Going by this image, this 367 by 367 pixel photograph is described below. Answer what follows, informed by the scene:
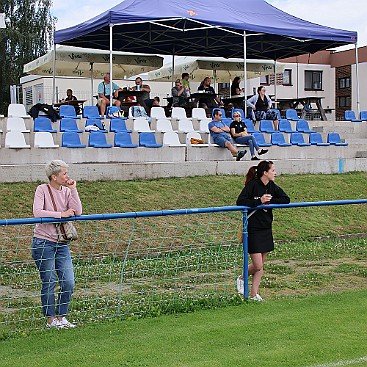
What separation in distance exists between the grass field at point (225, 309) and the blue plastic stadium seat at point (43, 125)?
3.24 meters

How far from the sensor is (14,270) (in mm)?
10367

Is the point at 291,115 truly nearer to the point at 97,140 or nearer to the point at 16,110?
the point at 97,140

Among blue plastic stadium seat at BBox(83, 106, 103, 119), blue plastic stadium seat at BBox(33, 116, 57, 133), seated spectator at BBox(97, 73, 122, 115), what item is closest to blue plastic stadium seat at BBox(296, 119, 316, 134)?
seated spectator at BBox(97, 73, 122, 115)

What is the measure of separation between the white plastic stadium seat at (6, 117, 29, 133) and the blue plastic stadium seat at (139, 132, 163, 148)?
273 centimetres

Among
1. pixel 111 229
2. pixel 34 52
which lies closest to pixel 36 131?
pixel 111 229

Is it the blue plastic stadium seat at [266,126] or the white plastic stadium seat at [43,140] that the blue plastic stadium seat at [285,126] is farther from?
the white plastic stadium seat at [43,140]

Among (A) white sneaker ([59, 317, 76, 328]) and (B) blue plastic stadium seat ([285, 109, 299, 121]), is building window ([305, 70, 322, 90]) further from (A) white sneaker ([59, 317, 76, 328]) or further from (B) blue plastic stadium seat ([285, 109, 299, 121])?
(A) white sneaker ([59, 317, 76, 328])

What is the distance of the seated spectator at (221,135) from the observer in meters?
18.7

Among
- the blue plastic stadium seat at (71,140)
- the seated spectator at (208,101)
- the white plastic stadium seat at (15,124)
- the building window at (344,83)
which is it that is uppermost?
the building window at (344,83)

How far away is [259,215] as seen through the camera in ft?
28.9

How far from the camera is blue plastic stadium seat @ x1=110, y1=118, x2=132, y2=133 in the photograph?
1894 cm

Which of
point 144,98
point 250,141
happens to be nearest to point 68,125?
point 250,141

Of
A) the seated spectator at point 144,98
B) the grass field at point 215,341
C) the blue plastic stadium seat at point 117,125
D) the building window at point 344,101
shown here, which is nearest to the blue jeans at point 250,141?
the blue plastic stadium seat at point 117,125

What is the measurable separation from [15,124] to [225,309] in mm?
10984
